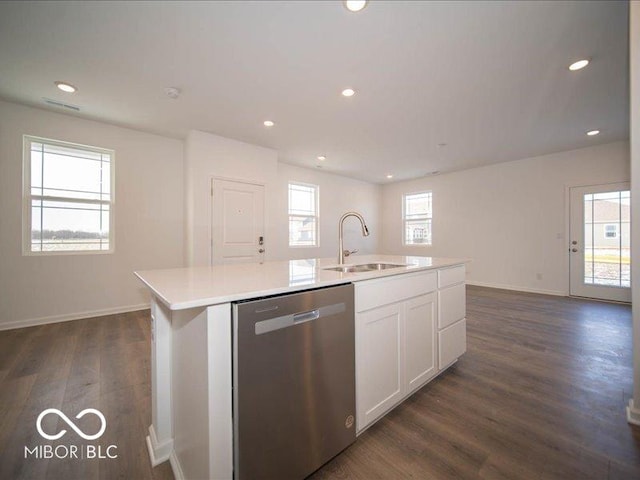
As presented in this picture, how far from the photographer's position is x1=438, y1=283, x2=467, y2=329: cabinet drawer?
6.57 ft

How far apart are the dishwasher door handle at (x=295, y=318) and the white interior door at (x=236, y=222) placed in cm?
331

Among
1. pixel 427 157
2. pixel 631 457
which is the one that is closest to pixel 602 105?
pixel 427 157

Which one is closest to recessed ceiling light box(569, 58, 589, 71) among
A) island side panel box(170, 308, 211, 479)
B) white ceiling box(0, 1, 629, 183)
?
white ceiling box(0, 1, 629, 183)

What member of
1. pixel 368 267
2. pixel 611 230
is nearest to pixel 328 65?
pixel 368 267

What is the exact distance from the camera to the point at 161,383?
1.31 metres

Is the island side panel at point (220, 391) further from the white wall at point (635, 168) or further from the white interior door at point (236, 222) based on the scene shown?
the white interior door at point (236, 222)

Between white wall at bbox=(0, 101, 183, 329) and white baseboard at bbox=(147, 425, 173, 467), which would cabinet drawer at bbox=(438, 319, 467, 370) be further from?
white wall at bbox=(0, 101, 183, 329)

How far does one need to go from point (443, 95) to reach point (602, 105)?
1985mm

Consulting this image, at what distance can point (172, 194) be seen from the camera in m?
4.14

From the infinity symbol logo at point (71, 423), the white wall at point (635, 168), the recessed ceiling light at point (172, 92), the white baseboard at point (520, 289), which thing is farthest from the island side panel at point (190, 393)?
the white baseboard at point (520, 289)

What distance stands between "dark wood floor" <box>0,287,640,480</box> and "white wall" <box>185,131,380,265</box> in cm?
174

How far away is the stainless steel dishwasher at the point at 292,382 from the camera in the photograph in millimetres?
954

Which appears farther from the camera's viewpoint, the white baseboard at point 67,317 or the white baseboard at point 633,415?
the white baseboard at point 67,317

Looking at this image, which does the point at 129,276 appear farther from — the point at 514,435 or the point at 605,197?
the point at 605,197
